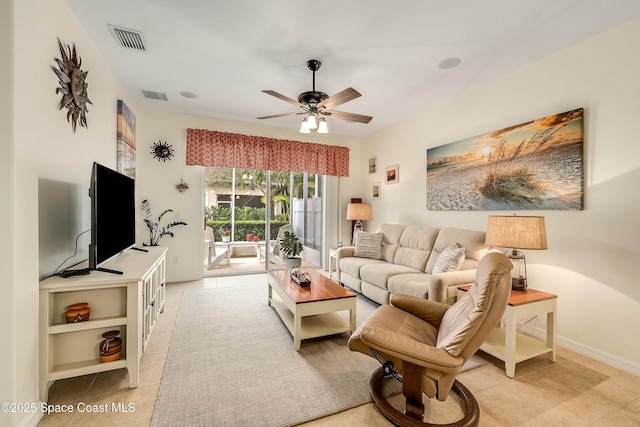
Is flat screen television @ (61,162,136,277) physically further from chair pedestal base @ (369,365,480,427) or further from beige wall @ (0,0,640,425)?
chair pedestal base @ (369,365,480,427)

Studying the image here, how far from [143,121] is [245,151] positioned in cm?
160

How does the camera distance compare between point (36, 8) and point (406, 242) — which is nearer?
point (36, 8)

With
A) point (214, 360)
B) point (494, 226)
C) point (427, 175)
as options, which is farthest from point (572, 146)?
point (214, 360)

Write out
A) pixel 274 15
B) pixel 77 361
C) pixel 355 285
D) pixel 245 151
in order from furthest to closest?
1. pixel 245 151
2. pixel 355 285
3. pixel 274 15
4. pixel 77 361

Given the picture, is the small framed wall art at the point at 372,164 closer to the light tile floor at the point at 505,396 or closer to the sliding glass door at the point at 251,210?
the sliding glass door at the point at 251,210

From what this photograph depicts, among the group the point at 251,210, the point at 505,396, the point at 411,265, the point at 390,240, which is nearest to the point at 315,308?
the point at 505,396

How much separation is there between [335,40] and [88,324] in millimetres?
2878

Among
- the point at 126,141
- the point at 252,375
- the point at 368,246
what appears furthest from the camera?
the point at 368,246

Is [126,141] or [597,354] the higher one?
[126,141]

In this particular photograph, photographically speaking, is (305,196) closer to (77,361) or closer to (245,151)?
(245,151)

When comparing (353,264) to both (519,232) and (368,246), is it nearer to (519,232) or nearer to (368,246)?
(368,246)

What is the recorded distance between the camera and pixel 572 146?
2502mm

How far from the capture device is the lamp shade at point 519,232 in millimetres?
2239

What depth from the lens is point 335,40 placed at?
247 centimetres
